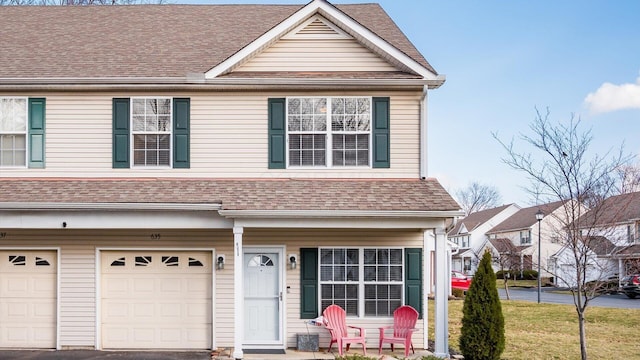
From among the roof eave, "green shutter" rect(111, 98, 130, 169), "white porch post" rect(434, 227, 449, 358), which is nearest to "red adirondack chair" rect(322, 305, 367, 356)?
"white porch post" rect(434, 227, 449, 358)

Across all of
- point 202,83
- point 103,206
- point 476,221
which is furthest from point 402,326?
point 476,221

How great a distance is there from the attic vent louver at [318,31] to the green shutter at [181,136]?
260 cm

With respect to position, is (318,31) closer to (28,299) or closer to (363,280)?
(363,280)

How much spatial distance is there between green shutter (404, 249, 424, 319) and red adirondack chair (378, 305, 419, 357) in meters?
0.32

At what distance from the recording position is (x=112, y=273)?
12898mm

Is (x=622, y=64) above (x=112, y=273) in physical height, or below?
above

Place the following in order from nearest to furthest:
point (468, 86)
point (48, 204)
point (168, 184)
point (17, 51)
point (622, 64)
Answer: point (48, 204) < point (168, 184) < point (17, 51) < point (622, 64) < point (468, 86)

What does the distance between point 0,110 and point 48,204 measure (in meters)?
2.88

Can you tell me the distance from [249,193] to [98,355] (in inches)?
165

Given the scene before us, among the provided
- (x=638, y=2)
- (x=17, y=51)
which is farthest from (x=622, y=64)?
(x=17, y=51)

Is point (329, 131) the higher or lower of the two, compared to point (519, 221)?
higher

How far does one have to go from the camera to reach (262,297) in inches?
499

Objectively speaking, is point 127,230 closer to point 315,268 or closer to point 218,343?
point 218,343

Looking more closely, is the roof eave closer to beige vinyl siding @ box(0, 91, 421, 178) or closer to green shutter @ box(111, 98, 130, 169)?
beige vinyl siding @ box(0, 91, 421, 178)
